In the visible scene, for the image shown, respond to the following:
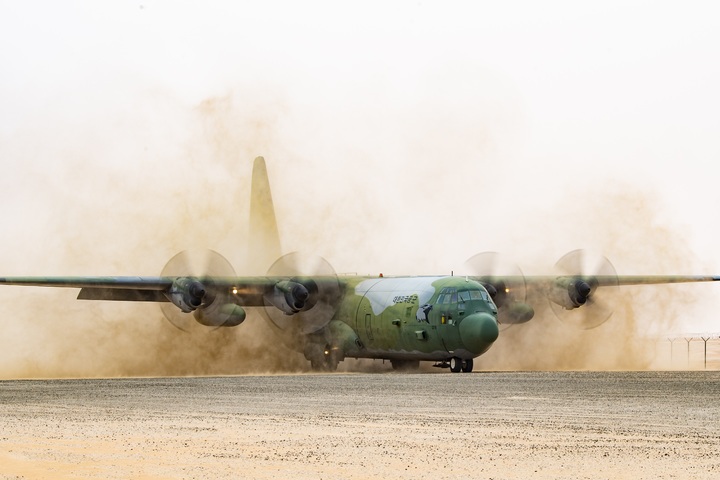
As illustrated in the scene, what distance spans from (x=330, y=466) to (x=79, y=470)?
9.93 feet

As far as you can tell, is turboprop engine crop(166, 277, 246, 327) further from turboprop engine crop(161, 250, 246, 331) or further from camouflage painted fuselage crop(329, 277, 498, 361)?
camouflage painted fuselage crop(329, 277, 498, 361)

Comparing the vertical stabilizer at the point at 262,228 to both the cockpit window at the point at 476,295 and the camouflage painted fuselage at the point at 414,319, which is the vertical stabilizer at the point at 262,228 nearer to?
the camouflage painted fuselage at the point at 414,319

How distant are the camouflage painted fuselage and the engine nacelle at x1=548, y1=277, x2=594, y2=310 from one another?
6696mm

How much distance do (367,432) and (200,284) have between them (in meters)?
22.6

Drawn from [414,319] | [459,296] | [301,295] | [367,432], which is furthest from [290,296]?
[367,432]

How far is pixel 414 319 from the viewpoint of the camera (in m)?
36.6

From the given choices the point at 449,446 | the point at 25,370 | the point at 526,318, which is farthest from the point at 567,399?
the point at 25,370

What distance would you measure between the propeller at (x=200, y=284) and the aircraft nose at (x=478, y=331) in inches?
374

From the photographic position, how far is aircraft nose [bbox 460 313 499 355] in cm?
3384

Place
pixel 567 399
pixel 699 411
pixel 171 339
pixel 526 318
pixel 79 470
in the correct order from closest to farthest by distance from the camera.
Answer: pixel 79 470 < pixel 699 411 < pixel 567 399 < pixel 526 318 < pixel 171 339

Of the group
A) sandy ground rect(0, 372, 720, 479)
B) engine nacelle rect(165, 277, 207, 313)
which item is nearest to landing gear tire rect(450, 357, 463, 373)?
sandy ground rect(0, 372, 720, 479)

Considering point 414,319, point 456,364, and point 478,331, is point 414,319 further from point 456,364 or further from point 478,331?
point 478,331

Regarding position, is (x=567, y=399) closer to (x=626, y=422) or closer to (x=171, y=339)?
(x=626, y=422)

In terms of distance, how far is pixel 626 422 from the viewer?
17516 millimetres
